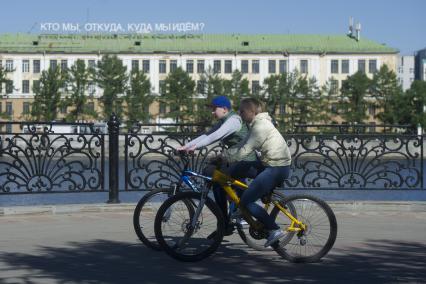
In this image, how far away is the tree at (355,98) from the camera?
3017 inches

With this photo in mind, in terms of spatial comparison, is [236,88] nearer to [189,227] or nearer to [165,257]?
[165,257]

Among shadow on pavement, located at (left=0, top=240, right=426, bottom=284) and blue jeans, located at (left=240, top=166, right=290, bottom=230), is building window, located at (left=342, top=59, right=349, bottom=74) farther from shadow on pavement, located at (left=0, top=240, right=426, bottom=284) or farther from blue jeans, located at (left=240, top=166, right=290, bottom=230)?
blue jeans, located at (left=240, top=166, right=290, bottom=230)

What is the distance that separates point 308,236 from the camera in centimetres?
759

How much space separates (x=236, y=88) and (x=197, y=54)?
828 inches

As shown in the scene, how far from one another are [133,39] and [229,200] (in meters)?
93.1

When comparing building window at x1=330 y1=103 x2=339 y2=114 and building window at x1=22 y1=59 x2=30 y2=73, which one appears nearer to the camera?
building window at x1=330 y1=103 x2=339 y2=114

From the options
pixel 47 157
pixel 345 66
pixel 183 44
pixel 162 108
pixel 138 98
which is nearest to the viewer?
pixel 47 157

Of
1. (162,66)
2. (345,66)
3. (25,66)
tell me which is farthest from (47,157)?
(345,66)

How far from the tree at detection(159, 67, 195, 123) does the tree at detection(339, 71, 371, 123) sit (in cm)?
1415

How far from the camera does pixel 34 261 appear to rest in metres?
7.57

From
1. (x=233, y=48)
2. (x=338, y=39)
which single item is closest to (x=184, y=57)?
(x=233, y=48)

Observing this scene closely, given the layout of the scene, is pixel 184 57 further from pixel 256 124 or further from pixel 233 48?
pixel 256 124

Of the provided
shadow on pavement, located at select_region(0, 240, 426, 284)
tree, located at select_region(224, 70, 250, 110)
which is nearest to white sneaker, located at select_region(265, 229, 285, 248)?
shadow on pavement, located at select_region(0, 240, 426, 284)

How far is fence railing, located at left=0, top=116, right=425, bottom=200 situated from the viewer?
1159cm
